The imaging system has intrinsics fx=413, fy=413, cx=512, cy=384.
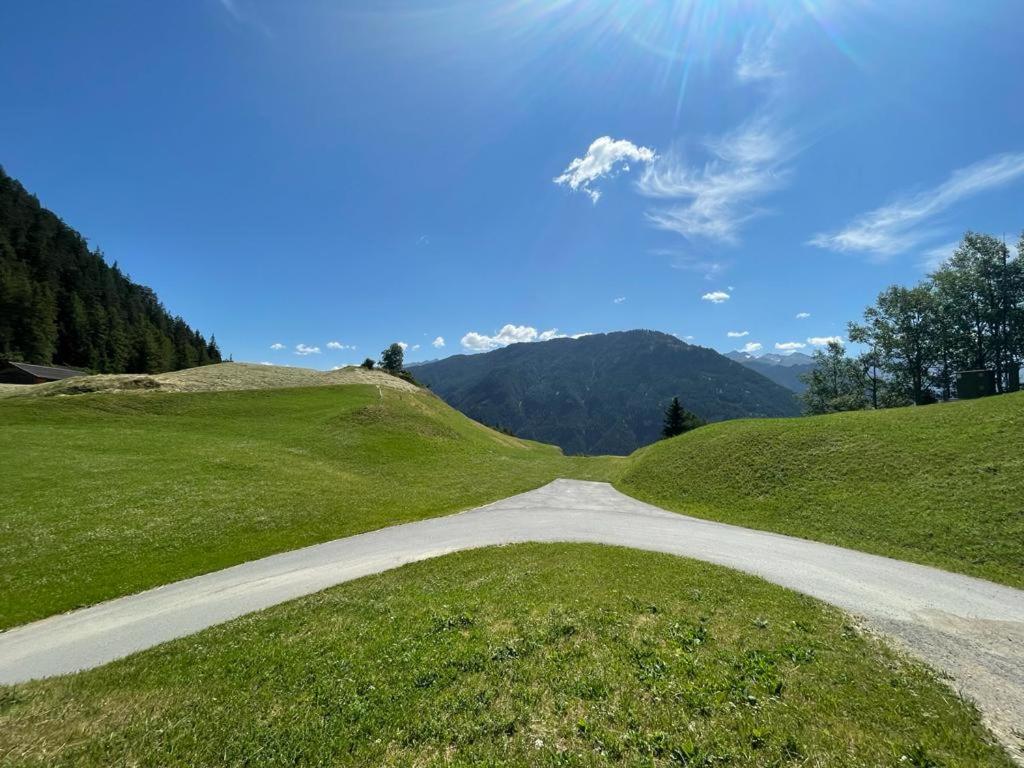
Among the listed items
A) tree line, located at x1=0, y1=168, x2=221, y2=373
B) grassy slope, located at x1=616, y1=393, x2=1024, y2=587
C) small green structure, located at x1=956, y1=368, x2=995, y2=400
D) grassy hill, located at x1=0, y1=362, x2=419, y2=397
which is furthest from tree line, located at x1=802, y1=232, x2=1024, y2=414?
tree line, located at x1=0, y1=168, x2=221, y2=373

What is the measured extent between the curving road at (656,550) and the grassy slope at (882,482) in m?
2.38

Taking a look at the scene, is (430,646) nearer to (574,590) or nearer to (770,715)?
(574,590)

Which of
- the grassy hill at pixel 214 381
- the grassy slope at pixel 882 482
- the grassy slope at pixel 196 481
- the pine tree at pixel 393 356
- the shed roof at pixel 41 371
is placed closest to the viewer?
the grassy slope at pixel 196 481

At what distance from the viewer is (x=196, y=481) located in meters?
26.8

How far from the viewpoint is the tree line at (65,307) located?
9631 cm

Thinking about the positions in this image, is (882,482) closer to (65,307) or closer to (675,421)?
(675,421)

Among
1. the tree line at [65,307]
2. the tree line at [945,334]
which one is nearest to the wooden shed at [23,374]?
the tree line at [65,307]

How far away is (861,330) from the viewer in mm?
75812

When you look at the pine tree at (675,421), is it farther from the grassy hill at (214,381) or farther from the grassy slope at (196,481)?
the grassy hill at (214,381)

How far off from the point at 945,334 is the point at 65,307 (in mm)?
198703

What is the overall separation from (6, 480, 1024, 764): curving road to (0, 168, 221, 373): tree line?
412ft

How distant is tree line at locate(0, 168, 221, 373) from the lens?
316ft

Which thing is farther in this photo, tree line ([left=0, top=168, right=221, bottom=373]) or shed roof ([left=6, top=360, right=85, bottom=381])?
tree line ([left=0, top=168, right=221, bottom=373])

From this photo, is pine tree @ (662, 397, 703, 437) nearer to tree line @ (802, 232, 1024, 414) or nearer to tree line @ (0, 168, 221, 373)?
tree line @ (802, 232, 1024, 414)
